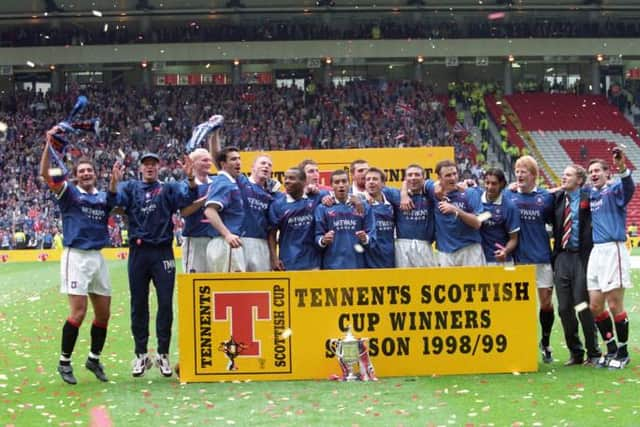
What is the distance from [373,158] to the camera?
22.1m

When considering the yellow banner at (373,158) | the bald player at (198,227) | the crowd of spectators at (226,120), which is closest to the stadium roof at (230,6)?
the crowd of spectators at (226,120)

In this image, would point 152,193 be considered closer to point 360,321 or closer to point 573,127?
point 360,321

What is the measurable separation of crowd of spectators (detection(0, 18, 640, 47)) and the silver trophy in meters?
47.5

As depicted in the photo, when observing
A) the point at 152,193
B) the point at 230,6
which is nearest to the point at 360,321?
the point at 152,193

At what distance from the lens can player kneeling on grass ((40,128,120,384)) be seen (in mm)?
10914

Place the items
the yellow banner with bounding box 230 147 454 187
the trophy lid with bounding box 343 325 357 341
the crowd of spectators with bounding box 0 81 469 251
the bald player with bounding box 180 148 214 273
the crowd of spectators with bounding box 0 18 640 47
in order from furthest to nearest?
1. the crowd of spectators with bounding box 0 18 640 47
2. the crowd of spectators with bounding box 0 81 469 251
3. the yellow banner with bounding box 230 147 454 187
4. the bald player with bounding box 180 148 214 273
5. the trophy lid with bounding box 343 325 357 341

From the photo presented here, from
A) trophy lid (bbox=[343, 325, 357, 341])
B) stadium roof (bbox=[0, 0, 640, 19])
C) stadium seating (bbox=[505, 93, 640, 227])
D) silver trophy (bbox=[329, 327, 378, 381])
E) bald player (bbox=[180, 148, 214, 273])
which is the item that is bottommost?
silver trophy (bbox=[329, 327, 378, 381])

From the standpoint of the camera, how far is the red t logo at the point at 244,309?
35.7 ft

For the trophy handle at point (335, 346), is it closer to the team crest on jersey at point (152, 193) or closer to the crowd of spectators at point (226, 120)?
the team crest on jersey at point (152, 193)

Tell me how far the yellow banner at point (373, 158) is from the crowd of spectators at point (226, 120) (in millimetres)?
25317

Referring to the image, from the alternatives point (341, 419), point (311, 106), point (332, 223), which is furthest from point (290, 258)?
point (311, 106)

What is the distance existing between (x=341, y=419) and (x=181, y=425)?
1.22m

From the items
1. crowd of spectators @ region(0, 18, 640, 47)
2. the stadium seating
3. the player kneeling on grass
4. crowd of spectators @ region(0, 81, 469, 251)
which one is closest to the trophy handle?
the player kneeling on grass

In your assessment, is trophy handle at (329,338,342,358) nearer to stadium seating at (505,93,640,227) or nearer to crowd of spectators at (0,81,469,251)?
crowd of spectators at (0,81,469,251)
